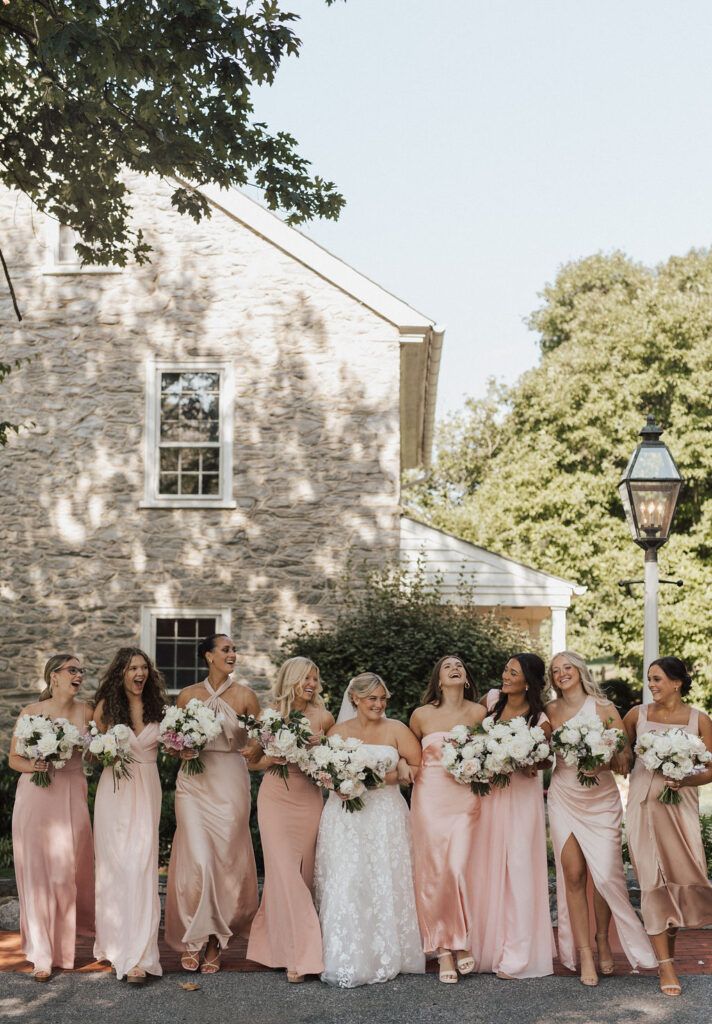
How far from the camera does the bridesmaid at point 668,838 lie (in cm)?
722

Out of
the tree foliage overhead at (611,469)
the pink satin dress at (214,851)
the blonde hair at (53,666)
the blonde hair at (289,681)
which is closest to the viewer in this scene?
the pink satin dress at (214,851)

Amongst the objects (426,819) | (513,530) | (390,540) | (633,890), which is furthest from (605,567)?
(426,819)

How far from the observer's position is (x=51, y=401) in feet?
56.1

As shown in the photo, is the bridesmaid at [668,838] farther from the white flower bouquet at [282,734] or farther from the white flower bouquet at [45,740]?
the white flower bouquet at [45,740]

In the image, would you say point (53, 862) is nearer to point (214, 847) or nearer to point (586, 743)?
point (214, 847)

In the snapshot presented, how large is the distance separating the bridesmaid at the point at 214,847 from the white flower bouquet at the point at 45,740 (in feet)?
2.46

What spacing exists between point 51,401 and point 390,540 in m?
5.40

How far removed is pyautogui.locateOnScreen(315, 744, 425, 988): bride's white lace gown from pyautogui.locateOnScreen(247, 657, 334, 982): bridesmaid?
115mm

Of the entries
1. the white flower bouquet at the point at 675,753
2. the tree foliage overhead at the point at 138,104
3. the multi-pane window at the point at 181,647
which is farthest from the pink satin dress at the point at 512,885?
the multi-pane window at the point at 181,647

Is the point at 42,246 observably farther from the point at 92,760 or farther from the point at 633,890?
the point at 633,890

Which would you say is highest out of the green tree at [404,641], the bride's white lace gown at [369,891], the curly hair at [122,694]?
the curly hair at [122,694]

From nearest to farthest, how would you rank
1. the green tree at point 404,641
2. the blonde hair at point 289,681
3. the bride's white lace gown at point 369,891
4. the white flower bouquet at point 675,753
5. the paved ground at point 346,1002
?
the paved ground at point 346,1002, the white flower bouquet at point 675,753, the bride's white lace gown at point 369,891, the blonde hair at point 289,681, the green tree at point 404,641

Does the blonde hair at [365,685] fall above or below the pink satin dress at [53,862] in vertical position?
above

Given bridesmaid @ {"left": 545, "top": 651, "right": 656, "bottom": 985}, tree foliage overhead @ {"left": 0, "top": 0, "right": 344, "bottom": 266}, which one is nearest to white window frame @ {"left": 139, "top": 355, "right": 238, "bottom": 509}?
tree foliage overhead @ {"left": 0, "top": 0, "right": 344, "bottom": 266}
